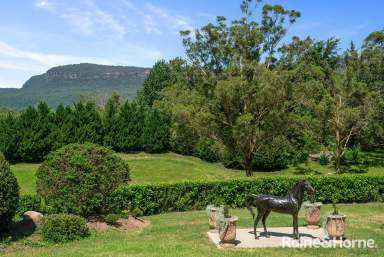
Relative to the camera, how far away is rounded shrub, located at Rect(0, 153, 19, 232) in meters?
11.9

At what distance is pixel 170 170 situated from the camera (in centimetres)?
3120

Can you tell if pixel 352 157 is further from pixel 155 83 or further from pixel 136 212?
pixel 155 83

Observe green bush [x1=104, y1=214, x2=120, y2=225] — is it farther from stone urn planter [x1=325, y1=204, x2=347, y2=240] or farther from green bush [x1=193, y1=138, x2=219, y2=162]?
green bush [x1=193, y1=138, x2=219, y2=162]

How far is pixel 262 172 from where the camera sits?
32.8 metres

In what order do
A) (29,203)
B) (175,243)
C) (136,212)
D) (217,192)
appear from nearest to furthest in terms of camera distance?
(175,243) → (29,203) → (136,212) → (217,192)

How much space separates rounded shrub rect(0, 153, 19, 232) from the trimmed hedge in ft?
16.9

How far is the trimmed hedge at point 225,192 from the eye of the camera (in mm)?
17984

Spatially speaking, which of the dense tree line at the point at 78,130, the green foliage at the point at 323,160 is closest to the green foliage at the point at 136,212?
the dense tree line at the point at 78,130

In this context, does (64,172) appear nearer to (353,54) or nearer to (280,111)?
(280,111)

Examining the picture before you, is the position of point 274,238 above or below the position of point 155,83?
below

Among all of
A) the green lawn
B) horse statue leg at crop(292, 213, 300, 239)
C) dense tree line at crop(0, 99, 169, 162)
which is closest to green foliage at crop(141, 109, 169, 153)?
dense tree line at crop(0, 99, 169, 162)

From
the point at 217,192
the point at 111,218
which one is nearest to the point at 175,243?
the point at 111,218

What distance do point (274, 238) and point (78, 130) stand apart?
78.9 ft

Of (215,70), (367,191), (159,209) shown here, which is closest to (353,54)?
(215,70)
